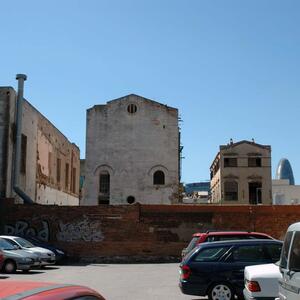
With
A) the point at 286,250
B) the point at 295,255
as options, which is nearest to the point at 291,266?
the point at 295,255

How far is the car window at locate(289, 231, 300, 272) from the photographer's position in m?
7.02

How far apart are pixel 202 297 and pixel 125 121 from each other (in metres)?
36.3

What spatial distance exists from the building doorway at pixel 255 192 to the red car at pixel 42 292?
254ft

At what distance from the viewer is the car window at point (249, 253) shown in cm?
1263

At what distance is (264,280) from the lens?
9766 mm

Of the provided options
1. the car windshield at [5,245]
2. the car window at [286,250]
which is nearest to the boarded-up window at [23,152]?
the car windshield at [5,245]

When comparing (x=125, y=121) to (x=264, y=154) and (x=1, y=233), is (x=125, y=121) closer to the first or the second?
(x=1, y=233)

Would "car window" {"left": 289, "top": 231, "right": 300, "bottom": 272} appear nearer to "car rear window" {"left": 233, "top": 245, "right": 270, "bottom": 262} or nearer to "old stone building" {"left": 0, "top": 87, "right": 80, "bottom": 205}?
"car rear window" {"left": 233, "top": 245, "right": 270, "bottom": 262}

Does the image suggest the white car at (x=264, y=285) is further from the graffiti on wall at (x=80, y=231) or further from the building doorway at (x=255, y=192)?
the building doorway at (x=255, y=192)

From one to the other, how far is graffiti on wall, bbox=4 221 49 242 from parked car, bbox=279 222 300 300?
22474mm

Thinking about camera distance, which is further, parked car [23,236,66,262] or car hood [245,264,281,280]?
parked car [23,236,66,262]

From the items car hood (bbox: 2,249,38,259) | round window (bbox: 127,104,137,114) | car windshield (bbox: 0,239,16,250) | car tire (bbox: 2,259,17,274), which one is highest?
round window (bbox: 127,104,137,114)

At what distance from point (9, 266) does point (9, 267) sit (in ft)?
0.13

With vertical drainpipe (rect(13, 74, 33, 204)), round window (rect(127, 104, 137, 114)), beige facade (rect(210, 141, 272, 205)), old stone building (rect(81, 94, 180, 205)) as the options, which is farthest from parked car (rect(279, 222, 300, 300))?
beige facade (rect(210, 141, 272, 205))
